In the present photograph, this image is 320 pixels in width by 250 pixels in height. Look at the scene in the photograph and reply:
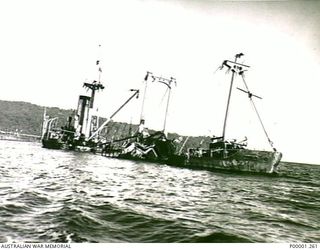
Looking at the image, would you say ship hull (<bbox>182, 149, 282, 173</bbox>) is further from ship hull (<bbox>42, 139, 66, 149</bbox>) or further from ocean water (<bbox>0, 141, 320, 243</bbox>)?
ship hull (<bbox>42, 139, 66, 149</bbox>)

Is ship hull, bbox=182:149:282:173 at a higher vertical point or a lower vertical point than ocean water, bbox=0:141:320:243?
higher

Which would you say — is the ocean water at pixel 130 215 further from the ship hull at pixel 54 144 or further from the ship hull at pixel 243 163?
the ship hull at pixel 54 144

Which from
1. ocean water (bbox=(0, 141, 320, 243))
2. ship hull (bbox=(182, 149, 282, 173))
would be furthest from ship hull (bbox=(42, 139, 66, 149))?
ocean water (bbox=(0, 141, 320, 243))

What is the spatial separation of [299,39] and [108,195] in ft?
6.81

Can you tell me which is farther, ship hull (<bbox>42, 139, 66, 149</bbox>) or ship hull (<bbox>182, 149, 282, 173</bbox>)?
ship hull (<bbox>42, 139, 66, 149</bbox>)

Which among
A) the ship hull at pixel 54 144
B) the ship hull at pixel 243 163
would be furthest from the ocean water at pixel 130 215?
the ship hull at pixel 54 144

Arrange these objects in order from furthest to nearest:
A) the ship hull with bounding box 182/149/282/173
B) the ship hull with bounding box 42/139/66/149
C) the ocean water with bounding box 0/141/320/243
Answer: the ship hull with bounding box 42/139/66/149
the ship hull with bounding box 182/149/282/173
the ocean water with bounding box 0/141/320/243

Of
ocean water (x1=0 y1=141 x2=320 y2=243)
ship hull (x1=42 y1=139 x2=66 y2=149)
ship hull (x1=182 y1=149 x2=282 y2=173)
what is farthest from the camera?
ship hull (x1=42 y1=139 x2=66 y2=149)

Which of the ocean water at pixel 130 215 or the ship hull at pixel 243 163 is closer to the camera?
the ocean water at pixel 130 215

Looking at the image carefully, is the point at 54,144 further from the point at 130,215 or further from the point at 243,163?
the point at 130,215

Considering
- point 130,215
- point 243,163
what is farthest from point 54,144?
point 130,215

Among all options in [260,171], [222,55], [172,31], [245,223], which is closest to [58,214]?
[245,223]

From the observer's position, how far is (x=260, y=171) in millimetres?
7594

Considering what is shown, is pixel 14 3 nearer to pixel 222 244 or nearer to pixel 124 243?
pixel 124 243
